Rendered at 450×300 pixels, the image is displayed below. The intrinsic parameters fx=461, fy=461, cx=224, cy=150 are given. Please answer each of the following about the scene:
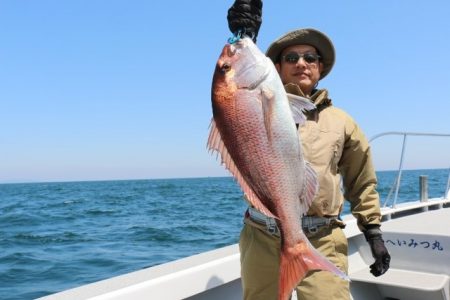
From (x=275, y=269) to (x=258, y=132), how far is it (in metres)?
0.99

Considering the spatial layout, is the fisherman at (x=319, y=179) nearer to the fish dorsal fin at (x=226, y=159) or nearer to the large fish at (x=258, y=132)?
the large fish at (x=258, y=132)

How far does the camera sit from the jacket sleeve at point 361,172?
2711 millimetres

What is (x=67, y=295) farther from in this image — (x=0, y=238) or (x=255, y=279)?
(x=0, y=238)

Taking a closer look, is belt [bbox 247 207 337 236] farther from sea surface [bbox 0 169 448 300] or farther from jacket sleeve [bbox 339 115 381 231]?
sea surface [bbox 0 169 448 300]

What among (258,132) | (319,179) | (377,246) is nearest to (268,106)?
(258,132)

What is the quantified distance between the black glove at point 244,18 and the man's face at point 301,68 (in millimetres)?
401

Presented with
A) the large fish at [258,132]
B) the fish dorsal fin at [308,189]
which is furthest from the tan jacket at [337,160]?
the large fish at [258,132]

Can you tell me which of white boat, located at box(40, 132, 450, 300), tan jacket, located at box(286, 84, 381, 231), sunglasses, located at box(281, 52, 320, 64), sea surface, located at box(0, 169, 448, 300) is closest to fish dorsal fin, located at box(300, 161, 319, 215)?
tan jacket, located at box(286, 84, 381, 231)

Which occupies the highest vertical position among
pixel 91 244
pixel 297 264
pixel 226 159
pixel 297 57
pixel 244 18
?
pixel 244 18

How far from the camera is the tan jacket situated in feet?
8.23

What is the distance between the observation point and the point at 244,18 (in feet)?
7.57

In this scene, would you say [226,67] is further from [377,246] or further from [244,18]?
[377,246]

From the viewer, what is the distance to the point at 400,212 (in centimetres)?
584

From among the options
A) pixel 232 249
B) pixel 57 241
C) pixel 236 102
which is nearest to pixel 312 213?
pixel 236 102
